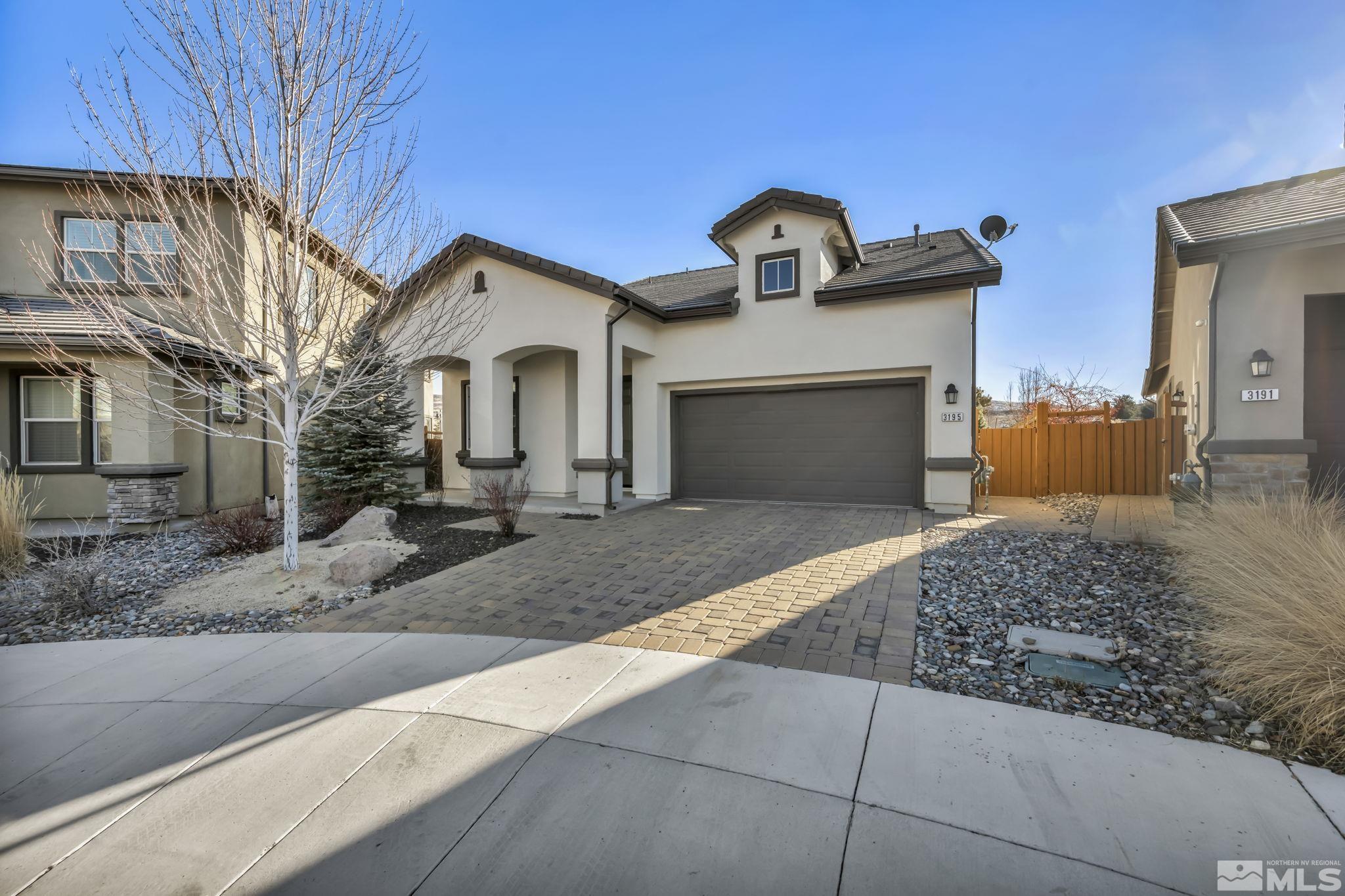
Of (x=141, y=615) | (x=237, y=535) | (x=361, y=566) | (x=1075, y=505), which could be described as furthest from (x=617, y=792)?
(x=1075, y=505)

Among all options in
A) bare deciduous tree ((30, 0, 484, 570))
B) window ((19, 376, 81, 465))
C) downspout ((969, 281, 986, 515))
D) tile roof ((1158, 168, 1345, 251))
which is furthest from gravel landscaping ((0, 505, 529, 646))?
tile roof ((1158, 168, 1345, 251))

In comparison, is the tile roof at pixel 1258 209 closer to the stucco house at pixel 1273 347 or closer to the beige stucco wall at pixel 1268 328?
the stucco house at pixel 1273 347

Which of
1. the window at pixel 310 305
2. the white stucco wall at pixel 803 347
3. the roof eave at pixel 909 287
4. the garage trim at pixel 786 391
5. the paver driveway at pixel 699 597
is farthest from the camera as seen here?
the garage trim at pixel 786 391

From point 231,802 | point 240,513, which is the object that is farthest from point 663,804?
point 240,513

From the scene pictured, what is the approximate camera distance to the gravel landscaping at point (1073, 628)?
2.99 meters

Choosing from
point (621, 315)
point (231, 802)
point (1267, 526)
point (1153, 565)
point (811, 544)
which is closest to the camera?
point (231, 802)

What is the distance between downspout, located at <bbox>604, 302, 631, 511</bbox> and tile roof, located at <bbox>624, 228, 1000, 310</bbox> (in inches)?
73.2

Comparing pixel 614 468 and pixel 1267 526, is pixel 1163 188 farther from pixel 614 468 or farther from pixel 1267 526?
pixel 614 468

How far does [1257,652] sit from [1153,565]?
3.10m

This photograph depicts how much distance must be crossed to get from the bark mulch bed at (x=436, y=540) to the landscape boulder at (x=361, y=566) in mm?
93

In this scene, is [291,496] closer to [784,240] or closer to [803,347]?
[803,347]

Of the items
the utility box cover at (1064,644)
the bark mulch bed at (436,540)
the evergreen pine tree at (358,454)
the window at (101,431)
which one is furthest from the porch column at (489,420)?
the utility box cover at (1064,644)

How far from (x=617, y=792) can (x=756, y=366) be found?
9215 mm

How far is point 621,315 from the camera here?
397 inches
